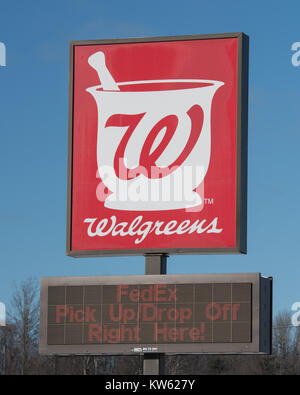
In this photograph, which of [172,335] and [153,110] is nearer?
[172,335]

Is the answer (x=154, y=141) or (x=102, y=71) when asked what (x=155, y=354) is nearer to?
(x=154, y=141)

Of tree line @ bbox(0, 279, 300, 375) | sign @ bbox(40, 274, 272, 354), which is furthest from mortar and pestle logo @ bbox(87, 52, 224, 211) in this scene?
tree line @ bbox(0, 279, 300, 375)

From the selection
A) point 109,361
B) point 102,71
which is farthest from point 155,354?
point 109,361

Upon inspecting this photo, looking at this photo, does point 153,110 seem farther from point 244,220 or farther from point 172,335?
point 172,335

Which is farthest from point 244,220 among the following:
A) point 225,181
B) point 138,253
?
point 138,253

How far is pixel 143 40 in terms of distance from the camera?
924 inches

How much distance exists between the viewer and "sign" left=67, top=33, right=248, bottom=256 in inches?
883

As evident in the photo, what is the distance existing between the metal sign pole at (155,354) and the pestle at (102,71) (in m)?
3.85

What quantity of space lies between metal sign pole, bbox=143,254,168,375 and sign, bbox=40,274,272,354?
0.64 metres

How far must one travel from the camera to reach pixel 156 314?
21.3 meters

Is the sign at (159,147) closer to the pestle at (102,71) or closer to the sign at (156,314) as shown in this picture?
the pestle at (102,71)

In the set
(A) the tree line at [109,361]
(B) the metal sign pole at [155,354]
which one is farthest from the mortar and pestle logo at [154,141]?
(A) the tree line at [109,361]

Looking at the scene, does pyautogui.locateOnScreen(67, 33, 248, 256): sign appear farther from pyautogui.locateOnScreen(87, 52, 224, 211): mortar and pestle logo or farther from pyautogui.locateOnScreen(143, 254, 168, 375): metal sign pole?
pyautogui.locateOnScreen(143, 254, 168, 375): metal sign pole
